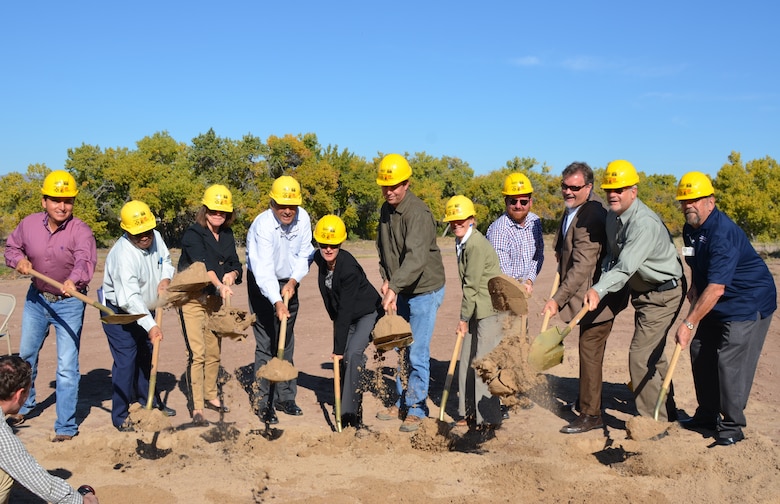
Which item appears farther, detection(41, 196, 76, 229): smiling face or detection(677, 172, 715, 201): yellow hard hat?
detection(41, 196, 76, 229): smiling face

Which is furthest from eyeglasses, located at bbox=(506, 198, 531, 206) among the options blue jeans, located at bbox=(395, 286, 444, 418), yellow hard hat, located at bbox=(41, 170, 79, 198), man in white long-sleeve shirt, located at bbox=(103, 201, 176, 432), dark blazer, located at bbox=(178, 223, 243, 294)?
yellow hard hat, located at bbox=(41, 170, 79, 198)

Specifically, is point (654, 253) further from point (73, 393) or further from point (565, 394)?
point (73, 393)

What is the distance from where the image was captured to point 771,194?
22.4 m

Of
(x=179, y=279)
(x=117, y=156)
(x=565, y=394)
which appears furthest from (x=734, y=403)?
(x=117, y=156)

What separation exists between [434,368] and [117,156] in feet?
77.0

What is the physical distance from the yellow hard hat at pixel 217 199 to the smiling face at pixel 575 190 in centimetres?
279

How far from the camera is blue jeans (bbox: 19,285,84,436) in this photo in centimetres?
552

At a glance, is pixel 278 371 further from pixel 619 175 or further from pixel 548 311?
pixel 619 175

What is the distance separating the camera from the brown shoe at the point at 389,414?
623 centimetres

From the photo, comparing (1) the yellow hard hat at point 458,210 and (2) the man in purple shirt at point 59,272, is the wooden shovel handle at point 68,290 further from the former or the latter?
(1) the yellow hard hat at point 458,210

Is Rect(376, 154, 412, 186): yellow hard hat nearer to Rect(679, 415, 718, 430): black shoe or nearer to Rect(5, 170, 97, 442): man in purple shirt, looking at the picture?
Rect(5, 170, 97, 442): man in purple shirt

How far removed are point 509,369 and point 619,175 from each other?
1.69 meters

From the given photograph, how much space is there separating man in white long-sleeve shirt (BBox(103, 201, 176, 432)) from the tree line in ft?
62.0

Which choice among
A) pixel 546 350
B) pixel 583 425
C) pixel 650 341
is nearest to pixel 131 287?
pixel 546 350
